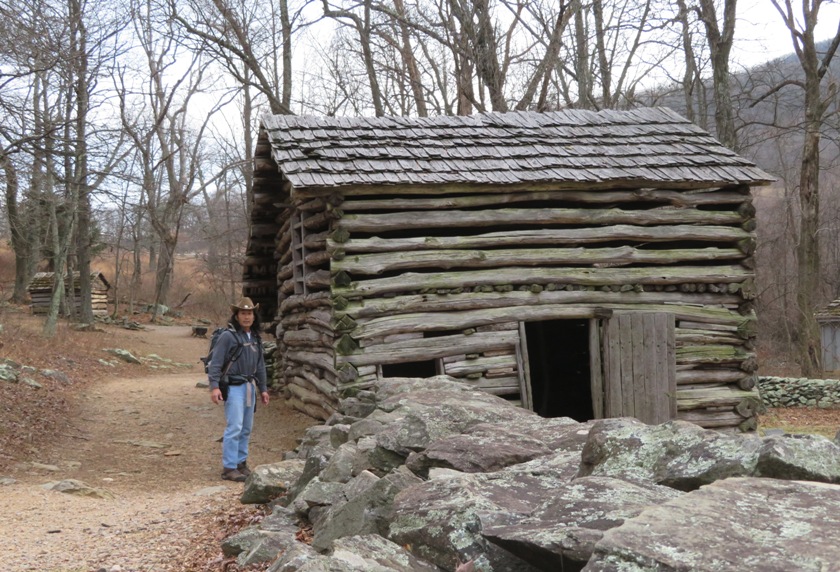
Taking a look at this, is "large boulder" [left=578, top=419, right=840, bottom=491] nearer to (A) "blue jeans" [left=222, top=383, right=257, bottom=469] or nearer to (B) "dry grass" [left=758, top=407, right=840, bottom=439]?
(A) "blue jeans" [left=222, top=383, right=257, bottom=469]

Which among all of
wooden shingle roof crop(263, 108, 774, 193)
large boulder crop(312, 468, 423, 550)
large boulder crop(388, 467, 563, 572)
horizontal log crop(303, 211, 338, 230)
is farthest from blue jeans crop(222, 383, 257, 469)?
large boulder crop(388, 467, 563, 572)

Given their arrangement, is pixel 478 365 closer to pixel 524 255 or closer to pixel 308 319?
pixel 524 255

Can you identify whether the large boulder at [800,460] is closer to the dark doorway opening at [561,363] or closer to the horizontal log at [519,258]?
the horizontal log at [519,258]

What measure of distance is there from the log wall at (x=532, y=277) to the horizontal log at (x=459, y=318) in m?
0.01

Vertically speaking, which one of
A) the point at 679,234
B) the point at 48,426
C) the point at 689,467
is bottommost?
the point at 48,426

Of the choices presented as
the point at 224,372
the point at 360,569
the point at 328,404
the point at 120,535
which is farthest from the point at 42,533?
the point at 328,404

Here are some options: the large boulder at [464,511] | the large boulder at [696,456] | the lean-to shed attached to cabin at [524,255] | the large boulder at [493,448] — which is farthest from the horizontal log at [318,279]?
the large boulder at [696,456]

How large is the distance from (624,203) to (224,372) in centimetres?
571

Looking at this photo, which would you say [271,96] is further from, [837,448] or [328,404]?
[837,448]

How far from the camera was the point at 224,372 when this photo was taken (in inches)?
321

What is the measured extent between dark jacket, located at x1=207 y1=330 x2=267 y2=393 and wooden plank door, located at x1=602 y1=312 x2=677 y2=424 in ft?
14.3

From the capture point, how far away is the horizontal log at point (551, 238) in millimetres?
9742

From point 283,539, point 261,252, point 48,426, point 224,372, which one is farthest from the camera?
point 261,252

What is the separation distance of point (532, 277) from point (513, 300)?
380mm
